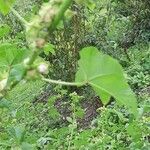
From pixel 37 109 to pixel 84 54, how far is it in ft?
18.4

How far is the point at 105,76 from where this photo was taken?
0.76m

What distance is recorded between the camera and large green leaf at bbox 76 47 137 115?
752 millimetres

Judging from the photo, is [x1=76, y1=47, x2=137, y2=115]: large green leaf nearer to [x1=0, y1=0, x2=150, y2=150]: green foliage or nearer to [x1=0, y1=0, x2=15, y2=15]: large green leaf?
[x1=0, y1=0, x2=150, y2=150]: green foliage

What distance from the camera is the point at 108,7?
8430 millimetres

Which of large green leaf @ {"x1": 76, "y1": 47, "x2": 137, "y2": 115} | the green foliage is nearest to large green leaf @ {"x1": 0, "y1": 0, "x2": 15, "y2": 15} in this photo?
the green foliage

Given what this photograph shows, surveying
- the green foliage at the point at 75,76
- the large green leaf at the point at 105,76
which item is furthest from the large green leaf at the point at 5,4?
the large green leaf at the point at 105,76

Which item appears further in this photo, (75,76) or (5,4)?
(5,4)

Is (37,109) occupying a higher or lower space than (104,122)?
higher

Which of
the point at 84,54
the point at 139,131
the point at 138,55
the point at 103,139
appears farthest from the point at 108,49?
the point at 84,54

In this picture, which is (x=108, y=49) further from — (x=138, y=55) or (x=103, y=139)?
(x=103, y=139)

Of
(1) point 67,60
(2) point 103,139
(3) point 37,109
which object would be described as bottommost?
(2) point 103,139

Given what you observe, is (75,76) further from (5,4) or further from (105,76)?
(5,4)

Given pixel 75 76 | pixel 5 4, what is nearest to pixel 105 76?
pixel 75 76

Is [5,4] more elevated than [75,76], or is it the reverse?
[5,4]
